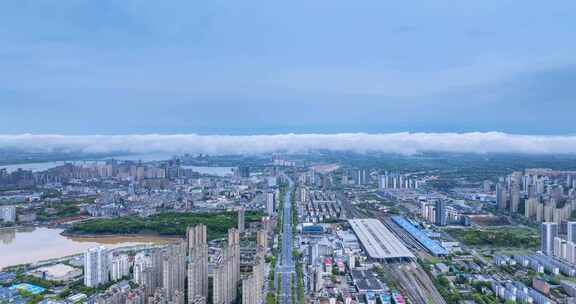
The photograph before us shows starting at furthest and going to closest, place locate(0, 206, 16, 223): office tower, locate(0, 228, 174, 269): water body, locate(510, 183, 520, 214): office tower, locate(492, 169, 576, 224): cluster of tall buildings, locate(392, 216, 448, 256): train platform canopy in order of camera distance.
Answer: locate(510, 183, 520, 214): office tower → locate(0, 206, 16, 223): office tower → locate(492, 169, 576, 224): cluster of tall buildings → locate(392, 216, 448, 256): train platform canopy → locate(0, 228, 174, 269): water body

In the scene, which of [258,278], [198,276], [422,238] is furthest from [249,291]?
[422,238]

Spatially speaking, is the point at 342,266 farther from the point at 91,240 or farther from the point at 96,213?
the point at 96,213

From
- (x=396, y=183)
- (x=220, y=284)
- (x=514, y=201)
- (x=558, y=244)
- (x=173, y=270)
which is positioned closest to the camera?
(x=220, y=284)

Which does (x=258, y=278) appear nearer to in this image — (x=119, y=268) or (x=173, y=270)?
(x=173, y=270)

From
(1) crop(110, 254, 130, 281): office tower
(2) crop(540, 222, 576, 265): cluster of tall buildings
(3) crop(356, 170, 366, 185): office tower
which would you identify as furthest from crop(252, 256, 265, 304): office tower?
(3) crop(356, 170, 366, 185): office tower

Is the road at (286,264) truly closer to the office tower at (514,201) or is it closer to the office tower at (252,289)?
the office tower at (252,289)

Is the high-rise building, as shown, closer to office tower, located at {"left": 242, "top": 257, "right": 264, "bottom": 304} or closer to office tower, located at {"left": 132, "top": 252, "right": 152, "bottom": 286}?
office tower, located at {"left": 132, "top": 252, "right": 152, "bottom": 286}
